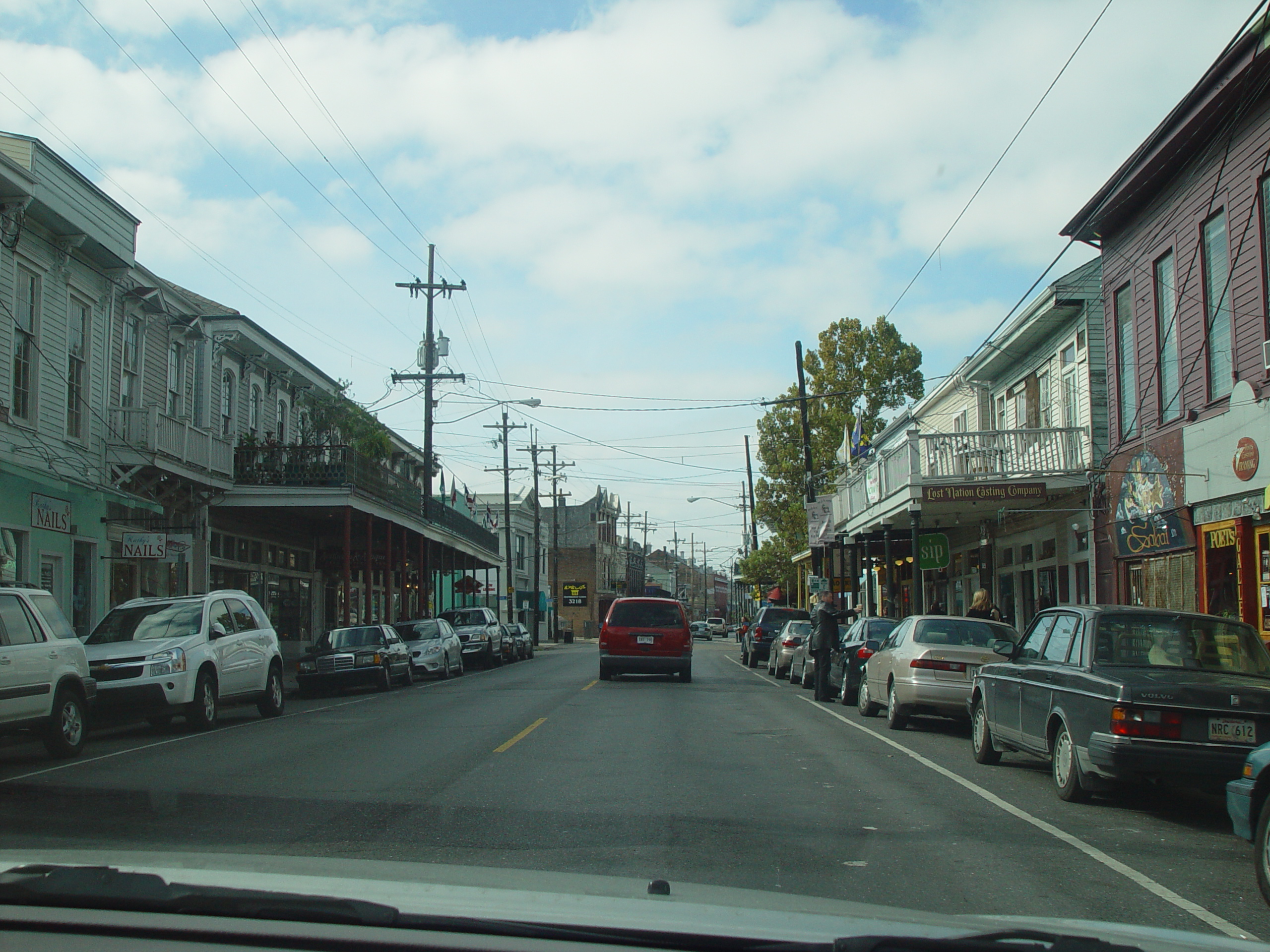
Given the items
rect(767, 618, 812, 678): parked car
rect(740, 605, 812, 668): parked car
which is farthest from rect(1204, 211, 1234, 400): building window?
rect(740, 605, 812, 668): parked car

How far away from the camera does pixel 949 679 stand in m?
14.2

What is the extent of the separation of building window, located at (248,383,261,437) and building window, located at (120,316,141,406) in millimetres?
6347

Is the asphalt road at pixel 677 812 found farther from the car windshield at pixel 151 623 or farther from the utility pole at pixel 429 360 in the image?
the utility pole at pixel 429 360

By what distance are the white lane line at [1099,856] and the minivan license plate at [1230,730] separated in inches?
50.6

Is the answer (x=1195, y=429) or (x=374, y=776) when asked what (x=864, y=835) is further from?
(x=1195, y=429)

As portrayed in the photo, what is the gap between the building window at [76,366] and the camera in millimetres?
21141

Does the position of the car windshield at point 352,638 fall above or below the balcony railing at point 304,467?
below

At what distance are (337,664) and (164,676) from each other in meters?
8.19

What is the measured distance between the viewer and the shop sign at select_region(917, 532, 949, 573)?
25.0 metres

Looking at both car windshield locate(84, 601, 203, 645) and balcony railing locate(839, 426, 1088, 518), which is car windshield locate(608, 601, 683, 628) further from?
car windshield locate(84, 601, 203, 645)

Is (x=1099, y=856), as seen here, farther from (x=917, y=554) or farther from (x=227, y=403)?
(x=227, y=403)

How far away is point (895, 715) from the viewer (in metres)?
14.9

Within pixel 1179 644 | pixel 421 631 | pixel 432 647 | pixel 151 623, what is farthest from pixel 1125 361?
pixel 421 631

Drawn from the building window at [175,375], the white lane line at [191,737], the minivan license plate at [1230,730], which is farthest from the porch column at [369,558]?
the minivan license plate at [1230,730]
